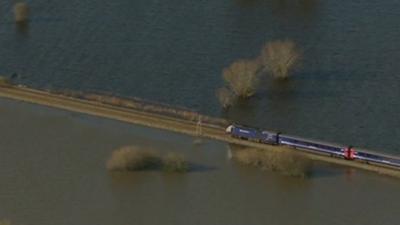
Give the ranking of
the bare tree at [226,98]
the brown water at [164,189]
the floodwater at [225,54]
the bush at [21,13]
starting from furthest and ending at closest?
the bush at [21,13], the bare tree at [226,98], the floodwater at [225,54], the brown water at [164,189]

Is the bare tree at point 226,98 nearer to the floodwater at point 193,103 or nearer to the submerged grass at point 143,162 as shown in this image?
the floodwater at point 193,103

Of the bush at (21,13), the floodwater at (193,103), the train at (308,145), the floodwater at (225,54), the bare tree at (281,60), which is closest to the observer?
the floodwater at (193,103)

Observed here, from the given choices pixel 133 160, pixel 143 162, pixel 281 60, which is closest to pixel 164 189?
pixel 143 162

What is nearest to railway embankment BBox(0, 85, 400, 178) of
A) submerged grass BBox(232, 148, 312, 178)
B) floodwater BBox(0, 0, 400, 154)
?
submerged grass BBox(232, 148, 312, 178)

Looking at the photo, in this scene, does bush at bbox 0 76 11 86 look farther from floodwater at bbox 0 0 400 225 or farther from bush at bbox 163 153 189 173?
bush at bbox 163 153 189 173

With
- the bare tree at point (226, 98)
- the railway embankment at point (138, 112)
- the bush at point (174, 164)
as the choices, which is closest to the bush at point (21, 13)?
the railway embankment at point (138, 112)
